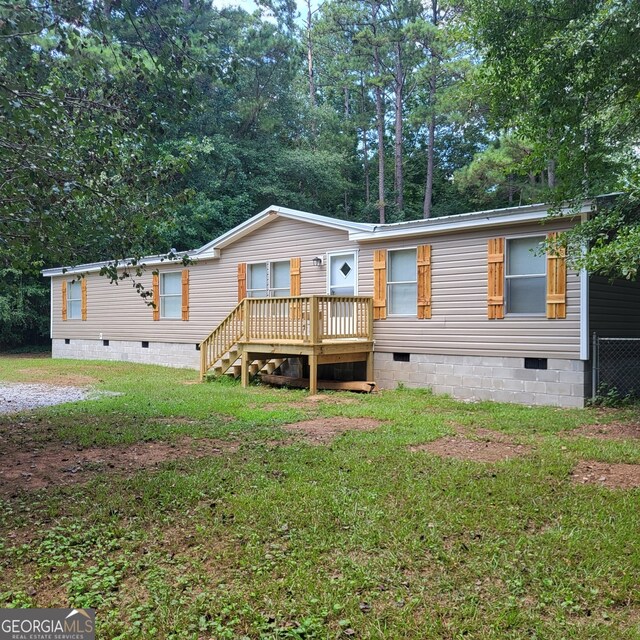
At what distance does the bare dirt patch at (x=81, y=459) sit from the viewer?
491 centimetres

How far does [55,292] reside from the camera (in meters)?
19.3

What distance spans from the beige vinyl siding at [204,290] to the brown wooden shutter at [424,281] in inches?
67.1

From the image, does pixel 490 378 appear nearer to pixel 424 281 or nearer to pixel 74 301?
pixel 424 281

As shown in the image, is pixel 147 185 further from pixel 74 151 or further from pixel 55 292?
pixel 55 292

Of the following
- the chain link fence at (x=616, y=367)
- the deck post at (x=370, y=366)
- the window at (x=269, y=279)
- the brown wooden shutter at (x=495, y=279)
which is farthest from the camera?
the window at (x=269, y=279)

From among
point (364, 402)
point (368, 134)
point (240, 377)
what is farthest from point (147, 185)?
point (368, 134)

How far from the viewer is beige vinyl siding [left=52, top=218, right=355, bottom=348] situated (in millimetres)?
12195

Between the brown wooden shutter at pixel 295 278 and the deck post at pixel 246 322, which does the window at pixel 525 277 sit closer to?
the brown wooden shutter at pixel 295 278

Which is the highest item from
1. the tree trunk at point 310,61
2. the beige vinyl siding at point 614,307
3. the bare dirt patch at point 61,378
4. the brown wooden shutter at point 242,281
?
the tree trunk at point 310,61

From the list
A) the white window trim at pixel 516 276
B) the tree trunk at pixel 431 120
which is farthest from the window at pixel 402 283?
the tree trunk at pixel 431 120

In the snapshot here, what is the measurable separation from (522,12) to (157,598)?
25.2ft

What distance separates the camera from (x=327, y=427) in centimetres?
721

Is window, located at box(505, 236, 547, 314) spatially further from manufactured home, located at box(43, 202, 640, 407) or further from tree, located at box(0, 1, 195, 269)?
tree, located at box(0, 1, 195, 269)

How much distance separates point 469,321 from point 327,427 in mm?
3929
